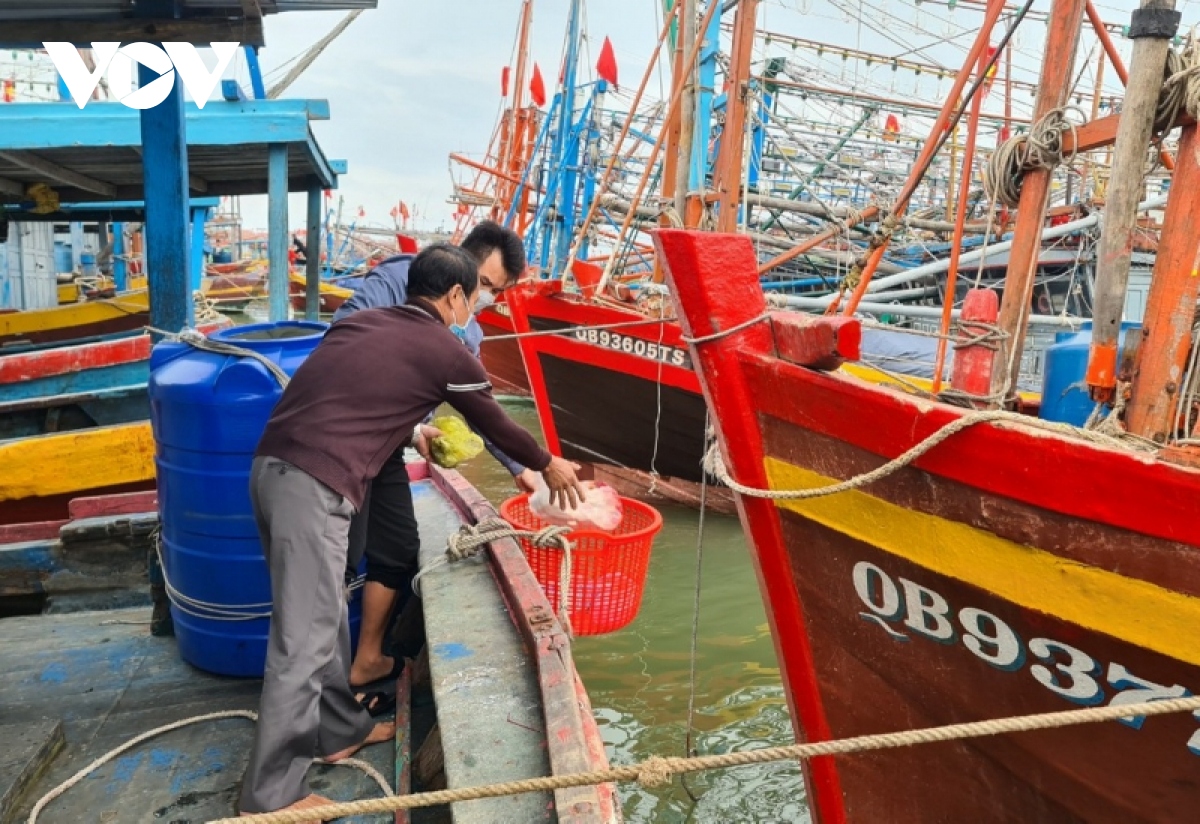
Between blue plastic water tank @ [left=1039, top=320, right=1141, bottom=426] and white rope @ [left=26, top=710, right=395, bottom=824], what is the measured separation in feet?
14.4

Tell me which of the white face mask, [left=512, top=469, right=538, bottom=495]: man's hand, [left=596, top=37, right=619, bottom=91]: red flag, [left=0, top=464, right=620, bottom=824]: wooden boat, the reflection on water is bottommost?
the reflection on water

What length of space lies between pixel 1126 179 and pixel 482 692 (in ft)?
8.72

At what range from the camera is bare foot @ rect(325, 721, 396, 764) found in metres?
2.54

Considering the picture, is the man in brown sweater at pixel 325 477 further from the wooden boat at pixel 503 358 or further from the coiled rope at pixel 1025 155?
the wooden boat at pixel 503 358

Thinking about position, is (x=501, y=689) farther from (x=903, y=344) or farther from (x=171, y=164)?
(x=903, y=344)

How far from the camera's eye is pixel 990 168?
4188 mm

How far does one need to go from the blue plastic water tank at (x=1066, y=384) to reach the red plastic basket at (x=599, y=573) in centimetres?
309

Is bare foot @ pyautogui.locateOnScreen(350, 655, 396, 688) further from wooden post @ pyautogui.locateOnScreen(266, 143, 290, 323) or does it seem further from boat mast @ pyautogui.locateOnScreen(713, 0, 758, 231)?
boat mast @ pyautogui.locateOnScreen(713, 0, 758, 231)

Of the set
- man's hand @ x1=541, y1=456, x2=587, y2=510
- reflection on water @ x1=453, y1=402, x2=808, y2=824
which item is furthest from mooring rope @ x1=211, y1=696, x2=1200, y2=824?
reflection on water @ x1=453, y1=402, x2=808, y2=824

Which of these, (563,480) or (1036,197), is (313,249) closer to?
(563,480)

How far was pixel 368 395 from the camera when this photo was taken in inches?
90.4

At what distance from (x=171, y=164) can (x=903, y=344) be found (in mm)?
8095

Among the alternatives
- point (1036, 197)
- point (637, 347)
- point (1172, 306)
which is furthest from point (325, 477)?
point (637, 347)

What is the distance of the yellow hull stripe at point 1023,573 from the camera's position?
178 cm
